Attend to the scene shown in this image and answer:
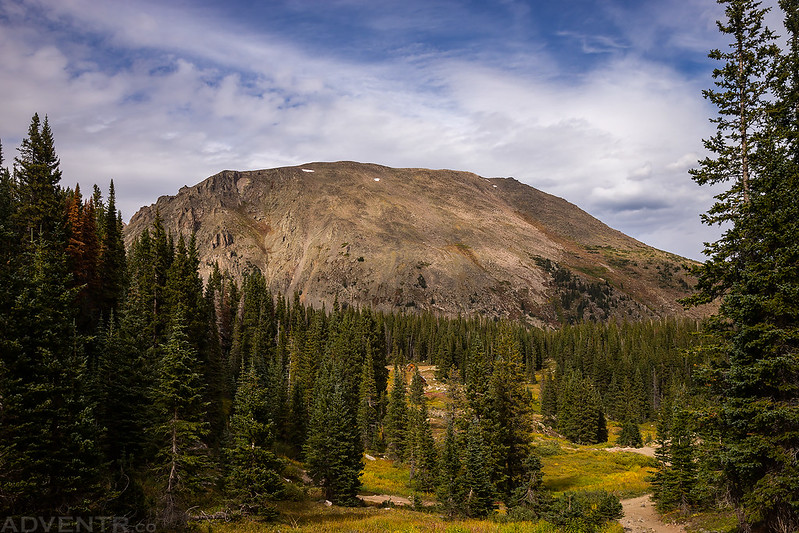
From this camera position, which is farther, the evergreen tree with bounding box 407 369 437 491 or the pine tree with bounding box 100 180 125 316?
the pine tree with bounding box 100 180 125 316

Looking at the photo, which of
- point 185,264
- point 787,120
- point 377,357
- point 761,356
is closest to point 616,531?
point 761,356

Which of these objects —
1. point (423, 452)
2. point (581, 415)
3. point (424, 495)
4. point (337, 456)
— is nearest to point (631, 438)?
point (581, 415)

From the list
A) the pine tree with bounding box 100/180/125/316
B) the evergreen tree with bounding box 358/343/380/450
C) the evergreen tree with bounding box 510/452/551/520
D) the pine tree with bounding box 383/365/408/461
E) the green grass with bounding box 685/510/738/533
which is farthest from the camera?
the evergreen tree with bounding box 358/343/380/450

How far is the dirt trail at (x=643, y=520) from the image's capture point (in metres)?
28.6

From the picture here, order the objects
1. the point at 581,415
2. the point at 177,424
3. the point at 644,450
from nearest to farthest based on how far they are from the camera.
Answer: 1. the point at 177,424
2. the point at 644,450
3. the point at 581,415

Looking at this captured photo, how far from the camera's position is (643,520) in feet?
104

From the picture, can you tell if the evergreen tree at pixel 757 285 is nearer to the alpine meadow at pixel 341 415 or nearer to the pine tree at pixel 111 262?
the alpine meadow at pixel 341 415

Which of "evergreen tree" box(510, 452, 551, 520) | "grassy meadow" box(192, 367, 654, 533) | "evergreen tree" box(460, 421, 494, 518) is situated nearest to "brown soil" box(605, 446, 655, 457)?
"grassy meadow" box(192, 367, 654, 533)

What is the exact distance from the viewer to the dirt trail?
2862 cm

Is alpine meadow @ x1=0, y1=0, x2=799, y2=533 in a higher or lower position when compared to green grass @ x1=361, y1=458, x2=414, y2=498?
higher

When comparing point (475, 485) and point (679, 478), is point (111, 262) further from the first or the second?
point (679, 478)

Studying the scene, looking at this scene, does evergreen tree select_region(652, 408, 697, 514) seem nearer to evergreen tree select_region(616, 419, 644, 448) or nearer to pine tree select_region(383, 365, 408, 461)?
pine tree select_region(383, 365, 408, 461)

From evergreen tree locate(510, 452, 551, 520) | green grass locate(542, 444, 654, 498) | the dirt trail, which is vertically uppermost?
evergreen tree locate(510, 452, 551, 520)

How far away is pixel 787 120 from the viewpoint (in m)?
20.4
